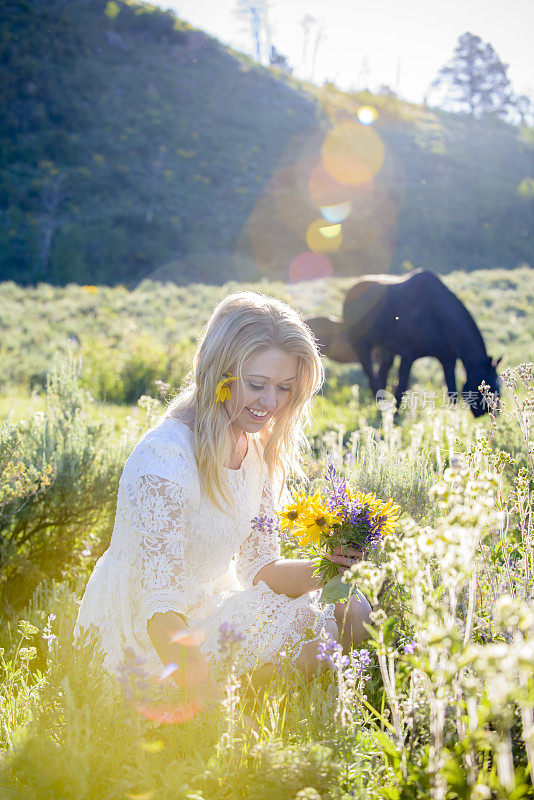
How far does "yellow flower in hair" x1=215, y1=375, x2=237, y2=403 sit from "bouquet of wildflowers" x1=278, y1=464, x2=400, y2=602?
0.51m

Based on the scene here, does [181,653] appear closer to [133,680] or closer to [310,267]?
[133,680]

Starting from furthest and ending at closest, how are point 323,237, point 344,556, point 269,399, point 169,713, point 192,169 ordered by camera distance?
point 192,169 → point 323,237 → point 269,399 → point 344,556 → point 169,713

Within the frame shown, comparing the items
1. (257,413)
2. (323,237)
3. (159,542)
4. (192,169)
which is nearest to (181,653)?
(159,542)

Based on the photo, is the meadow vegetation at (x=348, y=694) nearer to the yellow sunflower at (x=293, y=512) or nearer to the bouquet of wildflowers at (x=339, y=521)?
the bouquet of wildflowers at (x=339, y=521)

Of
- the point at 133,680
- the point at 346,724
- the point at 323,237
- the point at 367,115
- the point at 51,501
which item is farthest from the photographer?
the point at 367,115

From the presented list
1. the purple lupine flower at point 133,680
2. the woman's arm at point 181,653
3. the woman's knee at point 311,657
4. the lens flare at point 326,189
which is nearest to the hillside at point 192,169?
the lens flare at point 326,189

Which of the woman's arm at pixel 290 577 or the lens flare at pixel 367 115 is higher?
the lens flare at pixel 367 115

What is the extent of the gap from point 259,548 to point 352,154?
43350mm

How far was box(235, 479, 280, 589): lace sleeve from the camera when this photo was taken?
2850mm

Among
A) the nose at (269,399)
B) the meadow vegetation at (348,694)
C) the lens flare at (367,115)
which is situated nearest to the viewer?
the meadow vegetation at (348,694)

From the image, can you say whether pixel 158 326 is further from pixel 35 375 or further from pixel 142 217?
pixel 142 217

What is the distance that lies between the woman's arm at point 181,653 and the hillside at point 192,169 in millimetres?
24599

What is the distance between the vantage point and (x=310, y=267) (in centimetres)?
3133

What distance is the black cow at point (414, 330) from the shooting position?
6523 mm
